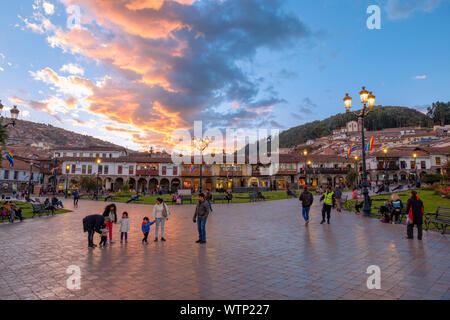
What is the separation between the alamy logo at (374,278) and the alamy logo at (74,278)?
4871 millimetres

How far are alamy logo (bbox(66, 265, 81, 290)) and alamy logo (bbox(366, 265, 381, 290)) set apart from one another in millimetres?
4871

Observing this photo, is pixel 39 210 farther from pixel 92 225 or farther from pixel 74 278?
pixel 74 278

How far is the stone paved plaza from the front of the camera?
13.3ft

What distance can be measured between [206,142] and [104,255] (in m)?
15.3

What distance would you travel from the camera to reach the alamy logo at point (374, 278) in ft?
13.8

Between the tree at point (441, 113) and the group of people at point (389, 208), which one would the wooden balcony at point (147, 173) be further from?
the tree at point (441, 113)

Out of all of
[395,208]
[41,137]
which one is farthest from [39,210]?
[41,137]

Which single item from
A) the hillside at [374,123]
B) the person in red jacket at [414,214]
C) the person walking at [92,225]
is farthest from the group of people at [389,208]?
the hillside at [374,123]

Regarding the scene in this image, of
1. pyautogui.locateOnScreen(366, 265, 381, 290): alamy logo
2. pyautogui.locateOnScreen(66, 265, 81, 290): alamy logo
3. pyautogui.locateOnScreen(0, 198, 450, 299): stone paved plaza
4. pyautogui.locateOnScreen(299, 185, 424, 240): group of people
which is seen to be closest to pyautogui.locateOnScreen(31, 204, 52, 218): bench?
pyautogui.locateOnScreen(0, 198, 450, 299): stone paved plaza

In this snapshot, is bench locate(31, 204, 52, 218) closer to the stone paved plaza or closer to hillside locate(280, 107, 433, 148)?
the stone paved plaza

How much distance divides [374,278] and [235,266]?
258 cm
